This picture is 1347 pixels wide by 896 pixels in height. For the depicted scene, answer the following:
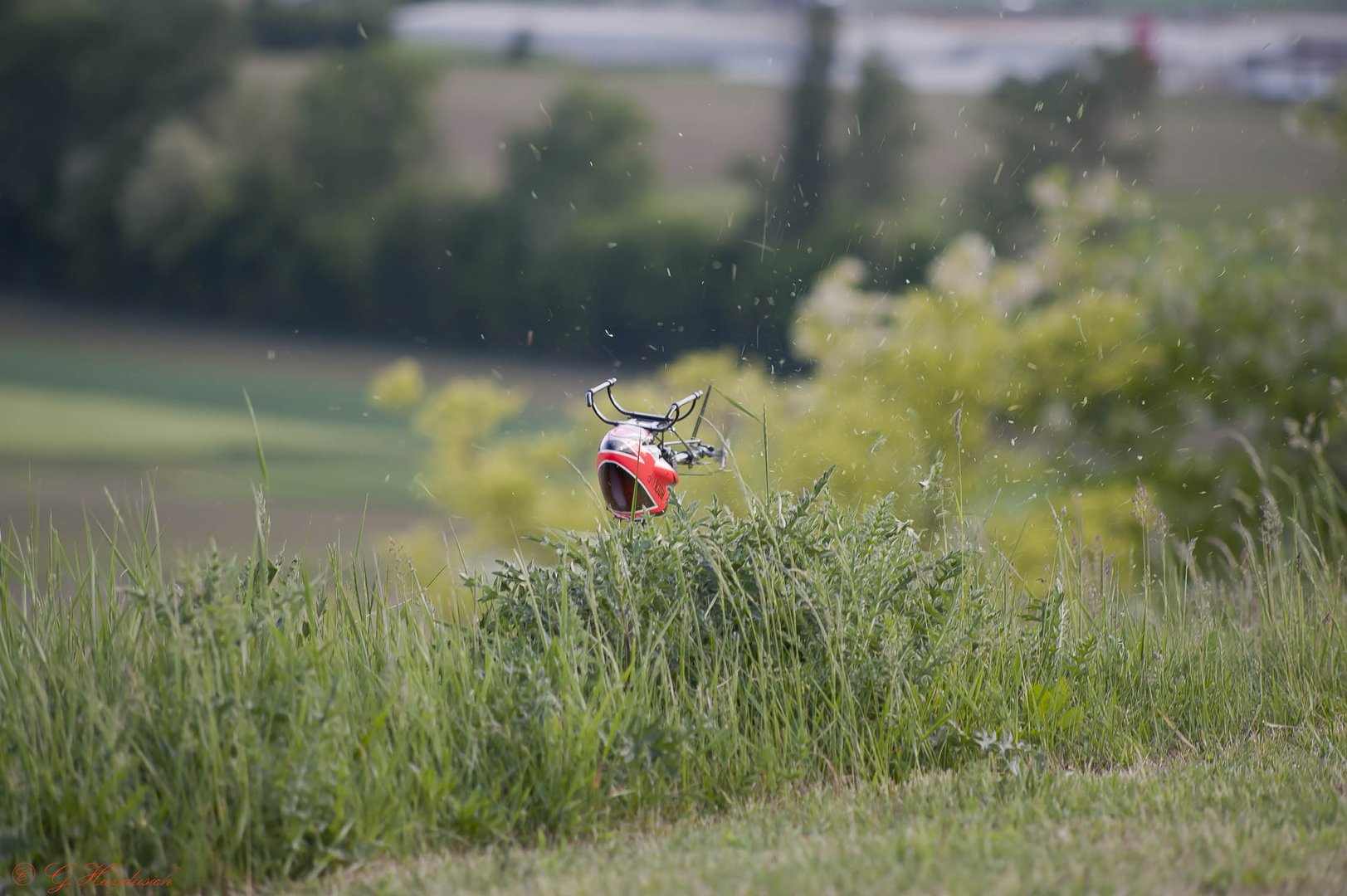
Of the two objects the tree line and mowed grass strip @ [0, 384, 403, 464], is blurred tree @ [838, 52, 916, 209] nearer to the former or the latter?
the tree line

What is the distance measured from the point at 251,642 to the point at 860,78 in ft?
43.2

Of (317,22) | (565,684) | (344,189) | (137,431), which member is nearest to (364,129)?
(344,189)

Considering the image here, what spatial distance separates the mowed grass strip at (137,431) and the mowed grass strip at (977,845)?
1522 cm

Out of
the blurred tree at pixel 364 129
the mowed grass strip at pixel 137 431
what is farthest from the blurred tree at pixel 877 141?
the mowed grass strip at pixel 137 431

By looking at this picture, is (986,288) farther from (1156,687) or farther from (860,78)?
(860,78)

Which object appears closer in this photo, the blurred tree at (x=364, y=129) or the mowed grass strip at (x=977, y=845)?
the mowed grass strip at (x=977, y=845)

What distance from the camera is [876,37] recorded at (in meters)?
15.0

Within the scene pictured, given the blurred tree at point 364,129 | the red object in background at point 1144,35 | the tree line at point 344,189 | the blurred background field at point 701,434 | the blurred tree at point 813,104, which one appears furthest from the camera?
the blurred tree at point 364,129

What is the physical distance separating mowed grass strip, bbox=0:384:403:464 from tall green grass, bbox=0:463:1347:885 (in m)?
14.6

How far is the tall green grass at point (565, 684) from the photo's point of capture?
247cm

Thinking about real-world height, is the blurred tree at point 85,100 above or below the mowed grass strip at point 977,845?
above

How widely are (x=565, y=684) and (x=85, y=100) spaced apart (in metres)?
16.4

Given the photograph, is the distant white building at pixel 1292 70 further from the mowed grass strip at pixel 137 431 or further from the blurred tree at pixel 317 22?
the mowed grass strip at pixel 137 431

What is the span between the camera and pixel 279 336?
17.5 m
